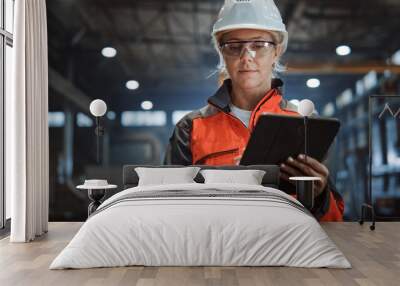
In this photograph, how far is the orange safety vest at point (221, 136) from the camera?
632 centimetres

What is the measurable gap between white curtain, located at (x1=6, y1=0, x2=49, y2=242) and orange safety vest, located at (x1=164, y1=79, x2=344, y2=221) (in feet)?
5.03

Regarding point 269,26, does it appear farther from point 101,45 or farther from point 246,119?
point 101,45

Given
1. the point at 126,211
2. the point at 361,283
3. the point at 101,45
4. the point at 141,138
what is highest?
the point at 101,45

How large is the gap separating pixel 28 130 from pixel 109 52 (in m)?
1.66

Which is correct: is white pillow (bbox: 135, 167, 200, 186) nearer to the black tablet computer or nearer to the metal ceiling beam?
the black tablet computer

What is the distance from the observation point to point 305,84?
21.5ft

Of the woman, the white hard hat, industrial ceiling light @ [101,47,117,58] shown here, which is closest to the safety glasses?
the woman

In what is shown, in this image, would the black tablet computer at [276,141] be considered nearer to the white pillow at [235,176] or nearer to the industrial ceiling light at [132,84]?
the white pillow at [235,176]

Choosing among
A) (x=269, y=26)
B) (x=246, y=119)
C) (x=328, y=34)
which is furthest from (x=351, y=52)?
(x=246, y=119)

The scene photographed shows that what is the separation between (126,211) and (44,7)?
3.03 metres

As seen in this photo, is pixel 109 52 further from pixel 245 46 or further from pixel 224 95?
pixel 245 46

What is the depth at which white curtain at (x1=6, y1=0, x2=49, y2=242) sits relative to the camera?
5285 mm

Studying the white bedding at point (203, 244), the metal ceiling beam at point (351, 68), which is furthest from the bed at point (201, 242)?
the metal ceiling beam at point (351, 68)

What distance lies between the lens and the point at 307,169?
20.8ft
